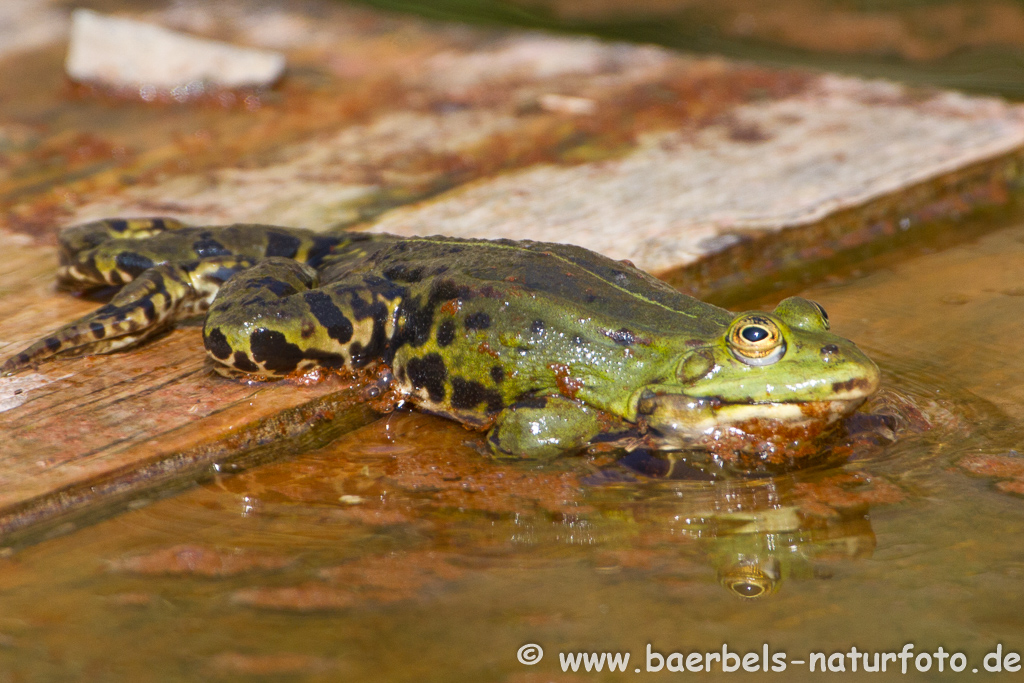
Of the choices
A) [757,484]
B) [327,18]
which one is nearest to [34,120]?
[327,18]

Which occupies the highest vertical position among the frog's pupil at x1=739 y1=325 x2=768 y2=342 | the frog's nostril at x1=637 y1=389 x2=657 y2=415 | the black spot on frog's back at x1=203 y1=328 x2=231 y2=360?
the frog's pupil at x1=739 y1=325 x2=768 y2=342

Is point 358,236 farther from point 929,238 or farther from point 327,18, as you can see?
point 327,18

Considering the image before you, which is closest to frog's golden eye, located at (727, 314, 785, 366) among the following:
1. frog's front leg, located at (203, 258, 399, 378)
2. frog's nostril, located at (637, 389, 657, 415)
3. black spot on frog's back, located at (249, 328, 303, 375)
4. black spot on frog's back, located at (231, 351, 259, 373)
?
frog's nostril, located at (637, 389, 657, 415)

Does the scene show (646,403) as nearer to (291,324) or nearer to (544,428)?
(544,428)

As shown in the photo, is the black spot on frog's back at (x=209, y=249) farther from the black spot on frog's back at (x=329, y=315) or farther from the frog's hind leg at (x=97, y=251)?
the black spot on frog's back at (x=329, y=315)

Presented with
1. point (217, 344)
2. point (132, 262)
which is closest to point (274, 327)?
point (217, 344)

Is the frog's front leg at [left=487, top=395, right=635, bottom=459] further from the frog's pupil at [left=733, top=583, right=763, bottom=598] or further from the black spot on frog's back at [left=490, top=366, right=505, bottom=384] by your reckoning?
the frog's pupil at [left=733, top=583, right=763, bottom=598]

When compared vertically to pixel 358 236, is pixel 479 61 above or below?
above
